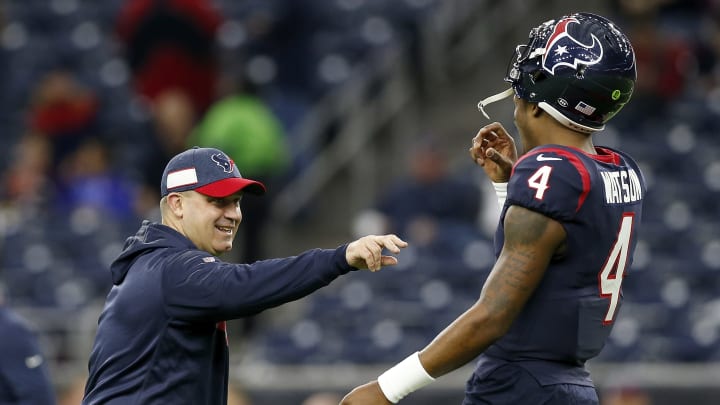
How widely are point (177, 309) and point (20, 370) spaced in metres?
1.52

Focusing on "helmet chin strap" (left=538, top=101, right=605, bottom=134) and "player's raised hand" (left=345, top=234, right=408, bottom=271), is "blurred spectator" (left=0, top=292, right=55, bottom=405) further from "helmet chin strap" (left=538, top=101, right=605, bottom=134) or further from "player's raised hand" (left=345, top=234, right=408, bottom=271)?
"helmet chin strap" (left=538, top=101, right=605, bottom=134)

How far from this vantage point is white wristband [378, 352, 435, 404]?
4148 mm

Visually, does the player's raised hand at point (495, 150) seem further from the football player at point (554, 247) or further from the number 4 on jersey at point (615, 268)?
the number 4 on jersey at point (615, 268)

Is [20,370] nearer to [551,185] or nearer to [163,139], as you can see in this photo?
[551,185]

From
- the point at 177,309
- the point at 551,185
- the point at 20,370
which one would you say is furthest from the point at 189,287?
the point at 20,370

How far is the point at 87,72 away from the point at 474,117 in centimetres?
410

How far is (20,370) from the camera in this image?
5582 millimetres

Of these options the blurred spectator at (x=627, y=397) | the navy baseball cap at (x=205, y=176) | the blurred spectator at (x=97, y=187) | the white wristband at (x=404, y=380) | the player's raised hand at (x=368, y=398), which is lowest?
the blurred spectator at (x=627, y=397)

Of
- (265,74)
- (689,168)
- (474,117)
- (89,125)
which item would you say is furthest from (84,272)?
(689,168)

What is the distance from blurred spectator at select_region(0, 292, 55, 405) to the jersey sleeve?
2467 millimetres

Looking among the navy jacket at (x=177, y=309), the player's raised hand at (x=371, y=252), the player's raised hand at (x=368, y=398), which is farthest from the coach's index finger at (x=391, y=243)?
the player's raised hand at (x=368, y=398)

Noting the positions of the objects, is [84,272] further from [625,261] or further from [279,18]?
[625,261]

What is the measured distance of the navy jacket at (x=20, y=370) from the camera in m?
5.55

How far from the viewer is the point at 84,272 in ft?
37.1
